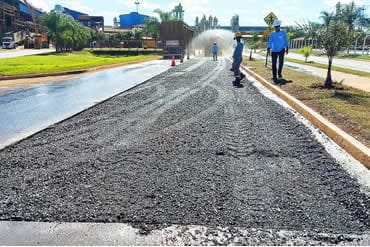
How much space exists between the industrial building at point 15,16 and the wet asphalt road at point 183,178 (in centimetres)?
7417

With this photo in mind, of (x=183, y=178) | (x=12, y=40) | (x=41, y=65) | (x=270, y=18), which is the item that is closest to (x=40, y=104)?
(x=183, y=178)

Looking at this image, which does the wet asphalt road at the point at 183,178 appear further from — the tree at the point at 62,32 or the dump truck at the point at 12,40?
the dump truck at the point at 12,40

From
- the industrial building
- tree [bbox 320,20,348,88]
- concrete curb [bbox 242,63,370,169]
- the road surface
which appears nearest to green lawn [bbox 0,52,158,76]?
the road surface

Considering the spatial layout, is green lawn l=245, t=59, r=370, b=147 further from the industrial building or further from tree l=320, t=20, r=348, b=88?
the industrial building

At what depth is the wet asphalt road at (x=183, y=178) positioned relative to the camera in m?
3.04

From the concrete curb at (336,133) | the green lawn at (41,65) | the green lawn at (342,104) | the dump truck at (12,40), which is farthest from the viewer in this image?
the dump truck at (12,40)

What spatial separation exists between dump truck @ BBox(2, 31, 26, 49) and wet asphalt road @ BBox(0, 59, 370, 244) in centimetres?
6049

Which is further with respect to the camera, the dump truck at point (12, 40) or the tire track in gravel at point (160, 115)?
the dump truck at point (12, 40)

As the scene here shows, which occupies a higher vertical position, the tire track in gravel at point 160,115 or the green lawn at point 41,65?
the green lawn at point 41,65

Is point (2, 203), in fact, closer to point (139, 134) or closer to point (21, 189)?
point (21, 189)

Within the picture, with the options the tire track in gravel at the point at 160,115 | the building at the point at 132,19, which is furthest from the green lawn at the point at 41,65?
the building at the point at 132,19

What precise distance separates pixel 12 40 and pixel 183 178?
67432 millimetres

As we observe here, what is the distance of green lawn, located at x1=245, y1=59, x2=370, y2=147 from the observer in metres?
5.66

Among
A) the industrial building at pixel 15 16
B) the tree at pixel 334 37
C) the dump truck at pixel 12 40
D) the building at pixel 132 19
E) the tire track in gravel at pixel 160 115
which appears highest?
the building at pixel 132 19
